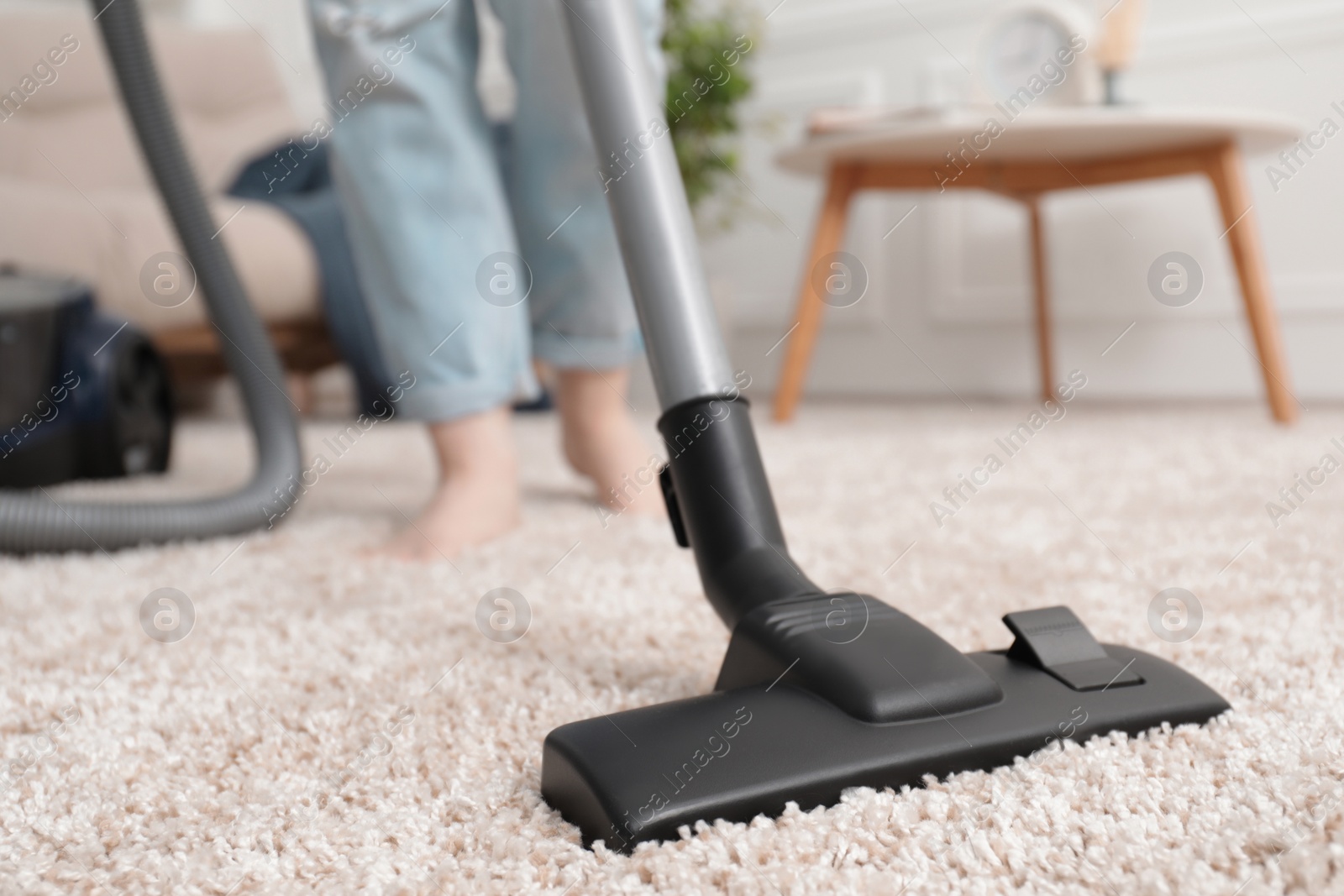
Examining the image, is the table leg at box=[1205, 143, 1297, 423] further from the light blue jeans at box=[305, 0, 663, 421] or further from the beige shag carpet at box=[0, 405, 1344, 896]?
the light blue jeans at box=[305, 0, 663, 421]

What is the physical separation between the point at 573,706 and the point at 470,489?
416 millimetres

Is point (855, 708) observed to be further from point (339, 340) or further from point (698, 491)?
point (339, 340)

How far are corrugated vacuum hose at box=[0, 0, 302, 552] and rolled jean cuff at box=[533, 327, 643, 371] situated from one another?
0.28 metres

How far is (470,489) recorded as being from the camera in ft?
2.70

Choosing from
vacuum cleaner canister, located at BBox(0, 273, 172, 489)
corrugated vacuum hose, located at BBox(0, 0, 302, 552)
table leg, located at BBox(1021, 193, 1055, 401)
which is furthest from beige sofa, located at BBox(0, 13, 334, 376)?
table leg, located at BBox(1021, 193, 1055, 401)

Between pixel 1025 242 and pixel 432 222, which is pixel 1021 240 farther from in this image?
pixel 432 222

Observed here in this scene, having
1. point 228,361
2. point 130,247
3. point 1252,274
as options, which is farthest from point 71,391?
point 1252,274

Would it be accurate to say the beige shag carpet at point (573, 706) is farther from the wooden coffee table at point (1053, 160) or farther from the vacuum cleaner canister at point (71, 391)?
the wooden coffee table at point (1053, 160)

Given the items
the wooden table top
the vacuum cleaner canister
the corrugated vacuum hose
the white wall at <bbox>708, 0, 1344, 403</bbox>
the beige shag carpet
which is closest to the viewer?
the beige shag carpet

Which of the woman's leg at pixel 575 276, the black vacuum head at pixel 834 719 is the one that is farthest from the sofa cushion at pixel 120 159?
the black vacuum head at pixel 834 719

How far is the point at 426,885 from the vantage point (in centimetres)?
29

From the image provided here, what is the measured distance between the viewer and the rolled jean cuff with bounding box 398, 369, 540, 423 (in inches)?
32.0

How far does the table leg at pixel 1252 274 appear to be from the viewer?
1.44m

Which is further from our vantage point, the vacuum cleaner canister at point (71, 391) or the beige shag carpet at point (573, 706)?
the vacuum cleaner canister at point (71, 391)
